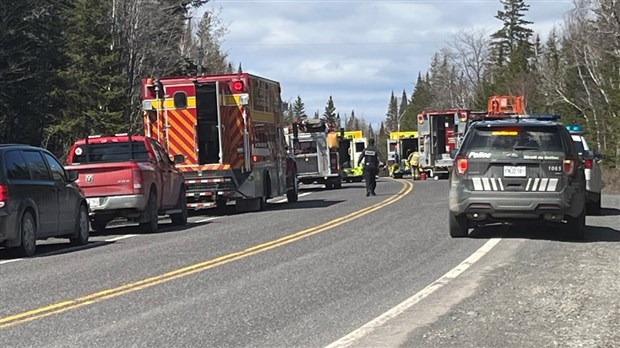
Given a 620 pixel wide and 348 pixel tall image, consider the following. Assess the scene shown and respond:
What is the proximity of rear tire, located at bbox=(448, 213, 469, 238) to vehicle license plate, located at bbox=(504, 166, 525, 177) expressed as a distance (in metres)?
1.02

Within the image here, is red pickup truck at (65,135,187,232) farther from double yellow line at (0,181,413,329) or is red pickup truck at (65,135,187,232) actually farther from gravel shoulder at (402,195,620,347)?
gravel shoulder at (402,195,620,347)

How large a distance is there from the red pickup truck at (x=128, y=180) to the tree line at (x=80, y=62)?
→ 1607 centimetres

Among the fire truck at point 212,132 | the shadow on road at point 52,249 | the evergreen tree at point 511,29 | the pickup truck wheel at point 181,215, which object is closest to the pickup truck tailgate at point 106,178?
the shadow on road at point 52,249

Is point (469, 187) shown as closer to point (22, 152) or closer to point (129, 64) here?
point (22, 152)

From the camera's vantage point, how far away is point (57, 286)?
1148 cm

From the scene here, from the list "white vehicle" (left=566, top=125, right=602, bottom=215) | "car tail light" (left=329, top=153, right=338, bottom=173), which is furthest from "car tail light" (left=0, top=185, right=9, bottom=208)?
→ "car tail light" (left=329, top=153, right=338, bottom=173)

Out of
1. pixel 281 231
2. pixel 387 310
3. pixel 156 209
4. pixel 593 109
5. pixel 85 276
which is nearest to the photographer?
pixel 387 310

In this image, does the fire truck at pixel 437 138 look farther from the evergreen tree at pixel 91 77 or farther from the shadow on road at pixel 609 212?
the shadow on road at pixel 609 212

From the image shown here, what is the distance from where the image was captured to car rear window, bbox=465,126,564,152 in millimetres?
15172

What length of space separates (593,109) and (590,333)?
57.3 metres

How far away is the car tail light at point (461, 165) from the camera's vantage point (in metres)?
15.3

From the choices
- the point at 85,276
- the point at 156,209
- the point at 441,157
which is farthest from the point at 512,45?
the point at 85,276

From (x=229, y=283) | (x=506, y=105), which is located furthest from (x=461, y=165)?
(x=506, y=105)

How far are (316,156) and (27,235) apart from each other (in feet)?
85.1
